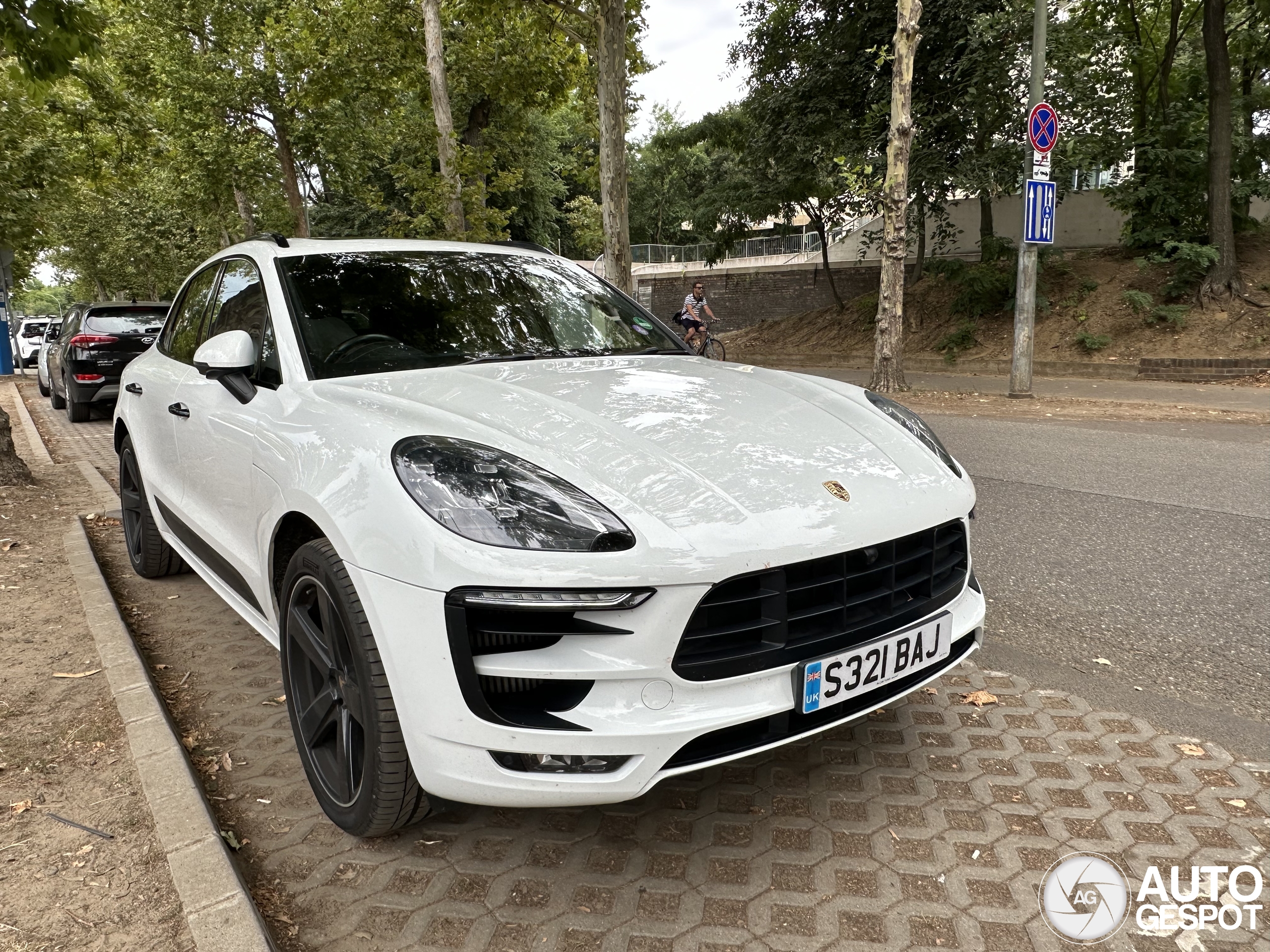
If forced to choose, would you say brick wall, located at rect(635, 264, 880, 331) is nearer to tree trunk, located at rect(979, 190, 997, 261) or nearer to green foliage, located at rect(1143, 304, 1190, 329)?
tree trunk, located at rect(979, 190, 997, 261)

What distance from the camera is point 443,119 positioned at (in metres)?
17.5

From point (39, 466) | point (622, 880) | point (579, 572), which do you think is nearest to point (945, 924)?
point (622, 880)

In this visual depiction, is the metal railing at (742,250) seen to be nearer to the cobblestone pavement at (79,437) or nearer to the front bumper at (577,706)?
the cobblestone pavement at (79,437)

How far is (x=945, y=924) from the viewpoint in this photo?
2043 mm

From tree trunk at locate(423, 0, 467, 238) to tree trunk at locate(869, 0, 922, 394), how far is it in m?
8.97

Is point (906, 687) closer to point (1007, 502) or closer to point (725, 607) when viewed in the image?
point (725, 607)

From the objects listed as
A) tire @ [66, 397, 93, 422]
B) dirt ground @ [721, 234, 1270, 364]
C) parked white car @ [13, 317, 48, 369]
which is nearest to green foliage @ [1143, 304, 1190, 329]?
dirt ground @ [721, 234, 1270, 364]

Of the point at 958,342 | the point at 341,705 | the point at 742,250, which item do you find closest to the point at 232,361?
the point at 341,705

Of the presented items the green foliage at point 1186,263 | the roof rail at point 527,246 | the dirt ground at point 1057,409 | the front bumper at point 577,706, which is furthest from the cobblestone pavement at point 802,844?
the green foliage at point 1186,263

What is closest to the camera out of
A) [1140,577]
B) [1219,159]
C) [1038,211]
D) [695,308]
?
[1140,577]

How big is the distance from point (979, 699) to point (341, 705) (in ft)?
7.25

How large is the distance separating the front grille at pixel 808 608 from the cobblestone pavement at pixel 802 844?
24.0 inches

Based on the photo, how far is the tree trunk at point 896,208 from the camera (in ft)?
37.3

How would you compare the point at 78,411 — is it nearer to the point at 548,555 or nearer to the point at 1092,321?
the point at 548,555
